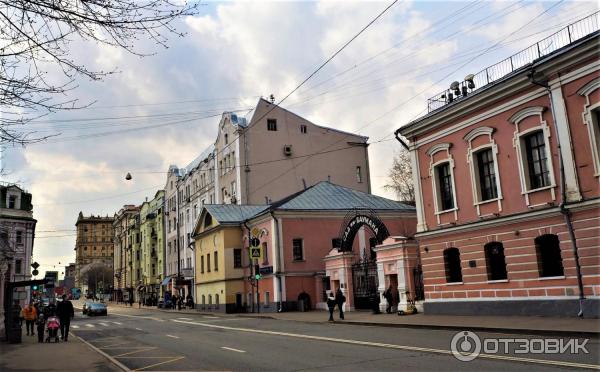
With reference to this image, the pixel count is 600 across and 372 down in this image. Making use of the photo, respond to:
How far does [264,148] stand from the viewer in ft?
169

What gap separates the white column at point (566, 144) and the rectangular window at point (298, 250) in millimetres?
22323

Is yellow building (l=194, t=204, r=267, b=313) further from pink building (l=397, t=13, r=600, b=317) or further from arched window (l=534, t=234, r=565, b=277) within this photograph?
arched window (l=534, t=234, r=565, b=277)

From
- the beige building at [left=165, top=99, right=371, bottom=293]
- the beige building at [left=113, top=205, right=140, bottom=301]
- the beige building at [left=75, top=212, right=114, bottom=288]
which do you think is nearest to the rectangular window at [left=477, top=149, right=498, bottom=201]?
the beige building at [left=165, top=99, right=371, bottom=293]

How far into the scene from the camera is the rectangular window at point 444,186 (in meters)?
24.6

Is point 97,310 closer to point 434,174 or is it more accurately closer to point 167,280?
point 167,280

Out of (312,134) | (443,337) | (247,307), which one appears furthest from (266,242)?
(443,337)

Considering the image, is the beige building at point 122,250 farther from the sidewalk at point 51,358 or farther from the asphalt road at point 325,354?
the asphalt road at point 325,354

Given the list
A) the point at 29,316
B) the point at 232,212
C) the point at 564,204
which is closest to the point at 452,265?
the point at 564,204

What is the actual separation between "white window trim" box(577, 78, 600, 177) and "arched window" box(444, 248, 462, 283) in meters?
7.50

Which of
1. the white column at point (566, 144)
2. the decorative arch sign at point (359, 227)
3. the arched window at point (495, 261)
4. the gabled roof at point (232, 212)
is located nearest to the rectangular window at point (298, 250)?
the decorative arch sign at point (359, 227)

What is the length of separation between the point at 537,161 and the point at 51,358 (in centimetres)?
1778

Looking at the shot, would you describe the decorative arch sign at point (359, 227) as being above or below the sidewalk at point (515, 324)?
above

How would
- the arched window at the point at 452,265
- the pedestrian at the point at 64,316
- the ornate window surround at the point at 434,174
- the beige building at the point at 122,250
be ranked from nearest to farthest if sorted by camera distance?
the pedestrian at the point at 64,316 < the arched window at the point at 452,265 < the ornate window surround at the point at 434,174 < the beige building at the point at 122,250

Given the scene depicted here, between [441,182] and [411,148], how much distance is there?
2.51 meters
